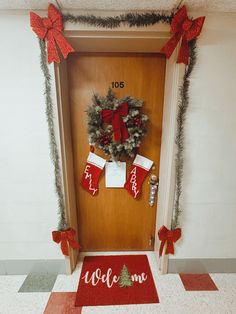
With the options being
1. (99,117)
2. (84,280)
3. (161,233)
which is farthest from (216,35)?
→ (84,280)

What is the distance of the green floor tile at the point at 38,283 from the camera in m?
1.43

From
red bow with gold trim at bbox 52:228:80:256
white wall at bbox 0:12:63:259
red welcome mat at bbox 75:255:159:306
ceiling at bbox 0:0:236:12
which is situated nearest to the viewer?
ceiling at bbox 0:0:236:12

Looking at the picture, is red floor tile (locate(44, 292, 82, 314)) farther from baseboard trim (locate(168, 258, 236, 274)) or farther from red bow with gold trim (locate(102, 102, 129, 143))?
red bow with gold trim (locate(102, 102, 129, 143))

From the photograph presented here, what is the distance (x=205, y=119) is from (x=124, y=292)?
4.97 ft

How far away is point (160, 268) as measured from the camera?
1591mm

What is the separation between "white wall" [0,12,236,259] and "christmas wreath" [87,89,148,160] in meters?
0.37

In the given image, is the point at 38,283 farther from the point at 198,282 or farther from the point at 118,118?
the point at 118,118

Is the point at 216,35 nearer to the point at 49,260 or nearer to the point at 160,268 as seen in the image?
the point at 160,268

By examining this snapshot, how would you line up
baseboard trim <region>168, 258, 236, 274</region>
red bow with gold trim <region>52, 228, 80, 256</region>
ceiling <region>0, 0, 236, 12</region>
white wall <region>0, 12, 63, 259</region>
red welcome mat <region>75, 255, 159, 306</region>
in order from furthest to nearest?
baseboard trim <region>168, 258, 236, 274</region>, red bow with gold trim <region>52, 228, 80, 256</region>, red welcome mat <region>75, 255, 159, 306</region>, white wall <region>0, 12, 63, 259</region>, ceiling <region>0, 0, 236, 12</region>

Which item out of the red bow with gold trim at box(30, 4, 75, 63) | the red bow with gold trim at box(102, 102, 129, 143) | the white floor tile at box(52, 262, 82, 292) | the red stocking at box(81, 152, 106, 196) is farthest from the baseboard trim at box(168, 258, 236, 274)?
the red bow with gold trim at box(30, 4, 75, 63)

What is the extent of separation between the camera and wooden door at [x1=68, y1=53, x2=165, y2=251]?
1.47 m

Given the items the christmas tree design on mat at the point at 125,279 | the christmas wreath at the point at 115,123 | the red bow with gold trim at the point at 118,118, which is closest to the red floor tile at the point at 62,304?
the christmas tree design on mat at the point at 125,279

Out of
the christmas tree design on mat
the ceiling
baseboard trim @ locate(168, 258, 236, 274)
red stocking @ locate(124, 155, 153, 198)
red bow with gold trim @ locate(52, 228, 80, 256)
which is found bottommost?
the christmas tree design on mat

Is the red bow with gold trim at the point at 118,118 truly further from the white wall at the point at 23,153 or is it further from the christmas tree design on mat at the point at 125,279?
the christmas tree design on mat at the point at 125,279
